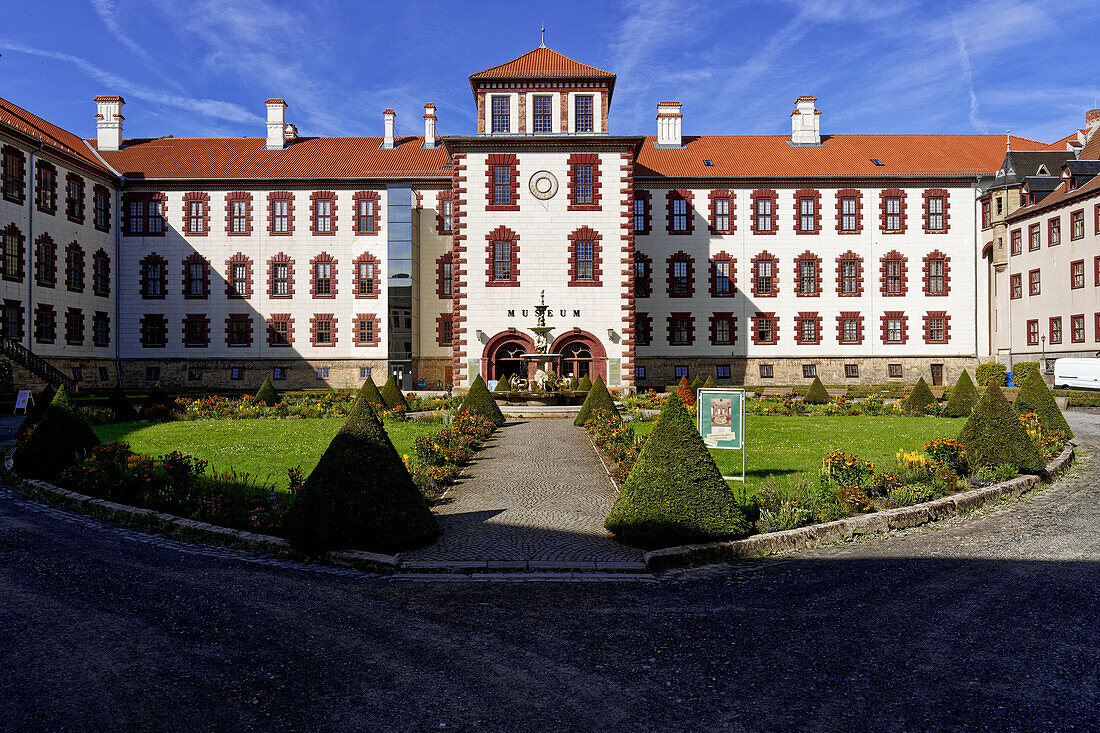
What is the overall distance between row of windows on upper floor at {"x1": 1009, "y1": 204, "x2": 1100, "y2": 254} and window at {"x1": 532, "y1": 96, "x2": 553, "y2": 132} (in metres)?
30.1

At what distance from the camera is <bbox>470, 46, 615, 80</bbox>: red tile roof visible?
35.0 metres

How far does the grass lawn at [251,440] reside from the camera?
14.8 meters

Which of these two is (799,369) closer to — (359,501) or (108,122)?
(359,501)

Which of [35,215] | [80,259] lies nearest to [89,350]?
[80,259]

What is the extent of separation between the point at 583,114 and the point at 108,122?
33213mm

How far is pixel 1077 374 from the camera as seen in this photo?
35.6 meters

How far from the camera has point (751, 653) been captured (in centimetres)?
566

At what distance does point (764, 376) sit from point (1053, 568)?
117ft

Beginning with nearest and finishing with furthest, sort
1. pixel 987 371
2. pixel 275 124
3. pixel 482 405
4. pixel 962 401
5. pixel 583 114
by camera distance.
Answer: pixel 482 405
pixel 962 401
pixel 583 114
pixel 987 371
pixel 275 124

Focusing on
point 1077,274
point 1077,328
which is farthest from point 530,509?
point 1077,274

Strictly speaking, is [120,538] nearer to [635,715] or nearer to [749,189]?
[635,715]

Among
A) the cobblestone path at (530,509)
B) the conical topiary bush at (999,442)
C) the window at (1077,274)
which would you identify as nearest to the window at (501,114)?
the cobblestone path at (530,509)

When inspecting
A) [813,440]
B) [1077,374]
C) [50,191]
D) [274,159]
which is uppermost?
[274,159]

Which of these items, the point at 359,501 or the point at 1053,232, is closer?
the point at 359,501
